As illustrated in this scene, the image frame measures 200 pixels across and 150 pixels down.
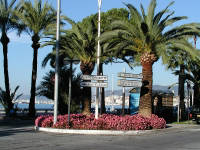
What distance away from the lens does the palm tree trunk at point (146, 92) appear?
22641 mm

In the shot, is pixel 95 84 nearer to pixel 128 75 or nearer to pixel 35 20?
pixel 128 75

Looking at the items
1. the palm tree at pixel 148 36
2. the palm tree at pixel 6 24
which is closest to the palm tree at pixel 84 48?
the palm tree at pixel 148 36

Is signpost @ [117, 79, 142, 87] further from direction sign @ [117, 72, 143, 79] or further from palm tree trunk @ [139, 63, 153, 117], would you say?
palm tree trunk @ [139, 63, 153, 117]

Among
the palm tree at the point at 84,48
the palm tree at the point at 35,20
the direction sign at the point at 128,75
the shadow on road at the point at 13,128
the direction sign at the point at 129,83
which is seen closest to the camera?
the shadow on road at the point at 13,128

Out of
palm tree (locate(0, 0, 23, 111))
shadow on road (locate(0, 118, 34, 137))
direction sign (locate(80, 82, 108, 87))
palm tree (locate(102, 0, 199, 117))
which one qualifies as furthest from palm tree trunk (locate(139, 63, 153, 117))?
palm tree (locate(0, 0, 23, 111))

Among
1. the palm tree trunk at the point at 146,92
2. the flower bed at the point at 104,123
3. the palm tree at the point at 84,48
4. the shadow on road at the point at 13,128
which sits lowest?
the shadow on road at the point at 13,128

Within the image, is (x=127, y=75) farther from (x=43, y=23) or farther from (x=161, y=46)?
(x=43, y=23)

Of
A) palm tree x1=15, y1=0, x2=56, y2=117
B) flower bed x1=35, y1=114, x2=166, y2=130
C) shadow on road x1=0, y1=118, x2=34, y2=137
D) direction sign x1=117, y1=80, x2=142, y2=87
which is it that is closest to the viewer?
shadow on road x1=0, y1=118, x2=34, y2=137

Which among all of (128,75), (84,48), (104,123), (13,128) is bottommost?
(13,128)

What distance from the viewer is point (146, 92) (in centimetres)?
2273

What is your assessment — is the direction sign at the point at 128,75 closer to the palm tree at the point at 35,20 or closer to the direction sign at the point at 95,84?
the direction sign at the point at 95,84

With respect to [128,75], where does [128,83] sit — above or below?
below

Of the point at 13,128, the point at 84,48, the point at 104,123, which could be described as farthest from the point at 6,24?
the point at 104,123

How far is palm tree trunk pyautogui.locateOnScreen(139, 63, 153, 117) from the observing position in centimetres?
2264
